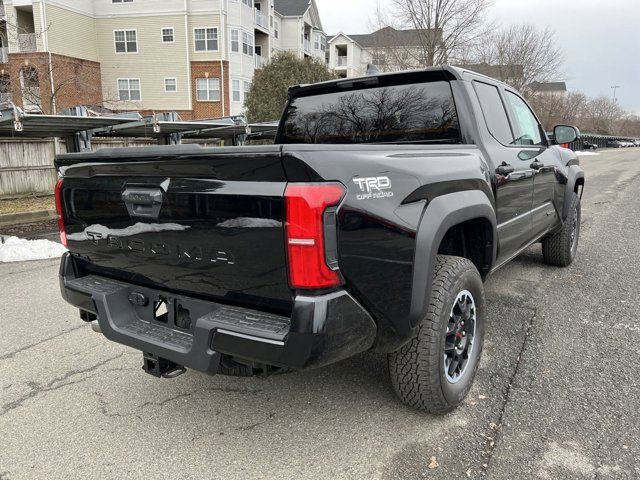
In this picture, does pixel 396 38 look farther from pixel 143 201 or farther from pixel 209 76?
pixel 143 201

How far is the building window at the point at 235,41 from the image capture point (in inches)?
1203

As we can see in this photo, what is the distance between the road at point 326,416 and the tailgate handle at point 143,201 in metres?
1.21

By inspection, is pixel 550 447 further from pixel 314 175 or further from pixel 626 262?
pixel 626 262

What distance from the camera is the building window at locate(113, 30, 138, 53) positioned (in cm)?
3031

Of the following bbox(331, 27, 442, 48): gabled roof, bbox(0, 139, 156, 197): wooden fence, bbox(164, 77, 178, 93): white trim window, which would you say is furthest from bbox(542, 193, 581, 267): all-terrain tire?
bbox(164, 77, 178, 93): white trim window

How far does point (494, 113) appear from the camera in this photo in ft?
12.4

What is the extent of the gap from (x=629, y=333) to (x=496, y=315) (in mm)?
985

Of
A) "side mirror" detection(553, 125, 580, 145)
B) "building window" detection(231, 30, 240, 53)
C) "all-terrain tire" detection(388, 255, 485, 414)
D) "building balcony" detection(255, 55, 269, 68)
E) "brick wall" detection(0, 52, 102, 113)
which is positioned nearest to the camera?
"all-terrain tire" detection(388, 255, 485, 414)

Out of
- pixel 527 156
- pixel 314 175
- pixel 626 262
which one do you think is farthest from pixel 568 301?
pixel 314 175

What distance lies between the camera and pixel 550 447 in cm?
245

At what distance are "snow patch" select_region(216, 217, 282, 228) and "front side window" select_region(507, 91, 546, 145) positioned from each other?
277 centimetres

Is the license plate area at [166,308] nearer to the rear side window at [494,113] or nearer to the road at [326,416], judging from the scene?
the road at [326,416]

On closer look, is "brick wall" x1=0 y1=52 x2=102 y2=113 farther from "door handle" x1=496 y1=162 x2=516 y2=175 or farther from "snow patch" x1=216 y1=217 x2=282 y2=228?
"snow patch" x1=216 y1=217 x2=282 y2=228

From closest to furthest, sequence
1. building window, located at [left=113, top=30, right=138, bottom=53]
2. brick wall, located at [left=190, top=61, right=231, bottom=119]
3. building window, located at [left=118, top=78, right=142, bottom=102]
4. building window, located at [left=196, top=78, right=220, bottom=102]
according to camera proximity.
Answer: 1. building window, located at [left=113, top=30, right=138, bottom=53]
2. brick wall, located at [left=190, top=61, right=231, bottom=119]
3. building window, located at [left=196, top=78, right=220, bottom=102]
4. building window, located at [left=118, top=78, right=142, bottom=102]
